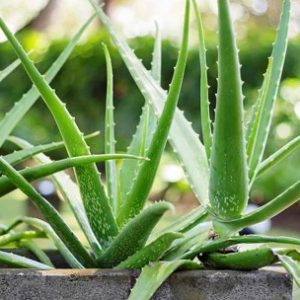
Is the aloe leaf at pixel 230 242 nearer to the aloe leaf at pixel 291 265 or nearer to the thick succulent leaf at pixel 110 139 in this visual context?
the aloe leaf at pixel 291 265

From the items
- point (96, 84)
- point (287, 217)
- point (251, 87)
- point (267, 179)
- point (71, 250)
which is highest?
point (71, 250)

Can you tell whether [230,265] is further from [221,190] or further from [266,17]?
[266,17]

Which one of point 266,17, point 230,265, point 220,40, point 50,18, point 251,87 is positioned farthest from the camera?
point 266,17

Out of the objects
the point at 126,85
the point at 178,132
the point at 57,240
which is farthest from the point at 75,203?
the point at 126,85

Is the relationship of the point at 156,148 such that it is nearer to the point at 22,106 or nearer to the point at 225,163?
the point at 225,163

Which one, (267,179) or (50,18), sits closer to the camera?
(267,179)

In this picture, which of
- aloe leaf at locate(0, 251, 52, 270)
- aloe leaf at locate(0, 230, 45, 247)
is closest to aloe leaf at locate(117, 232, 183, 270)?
aloe leaf at locate(0, 251, 52, 270)

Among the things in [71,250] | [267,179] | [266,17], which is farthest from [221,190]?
[266,17]
